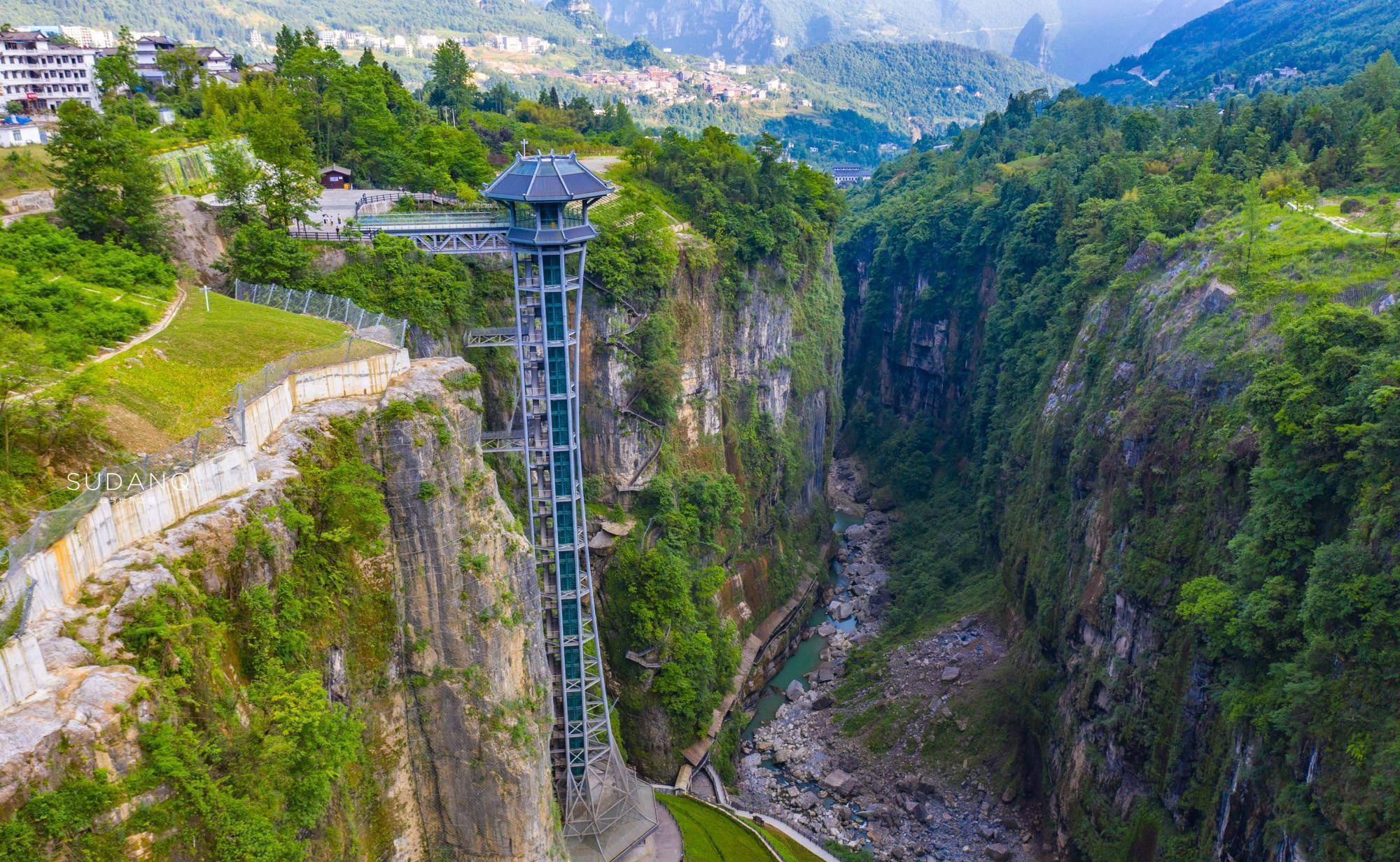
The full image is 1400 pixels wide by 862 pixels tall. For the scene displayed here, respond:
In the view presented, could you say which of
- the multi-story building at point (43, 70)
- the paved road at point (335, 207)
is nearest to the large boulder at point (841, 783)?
the paved road at point (335, 207)

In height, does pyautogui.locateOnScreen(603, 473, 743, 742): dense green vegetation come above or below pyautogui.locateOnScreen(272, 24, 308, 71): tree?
below

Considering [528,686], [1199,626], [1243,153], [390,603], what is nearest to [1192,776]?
[1199,626]

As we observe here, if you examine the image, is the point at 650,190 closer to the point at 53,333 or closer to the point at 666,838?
the point at 666,838

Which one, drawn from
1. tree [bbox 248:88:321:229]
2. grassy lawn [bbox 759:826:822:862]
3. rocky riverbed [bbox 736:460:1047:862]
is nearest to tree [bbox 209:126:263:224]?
tree [bbox 248:88:321:229]

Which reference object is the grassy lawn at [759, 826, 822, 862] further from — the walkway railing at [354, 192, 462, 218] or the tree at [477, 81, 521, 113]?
the tree at [477, 81, 521, 113]

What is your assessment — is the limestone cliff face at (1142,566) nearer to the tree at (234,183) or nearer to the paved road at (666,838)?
the paved road at (666,838)

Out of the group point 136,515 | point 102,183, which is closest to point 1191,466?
point 136,515

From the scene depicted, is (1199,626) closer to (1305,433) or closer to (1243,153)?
(1305,433)
